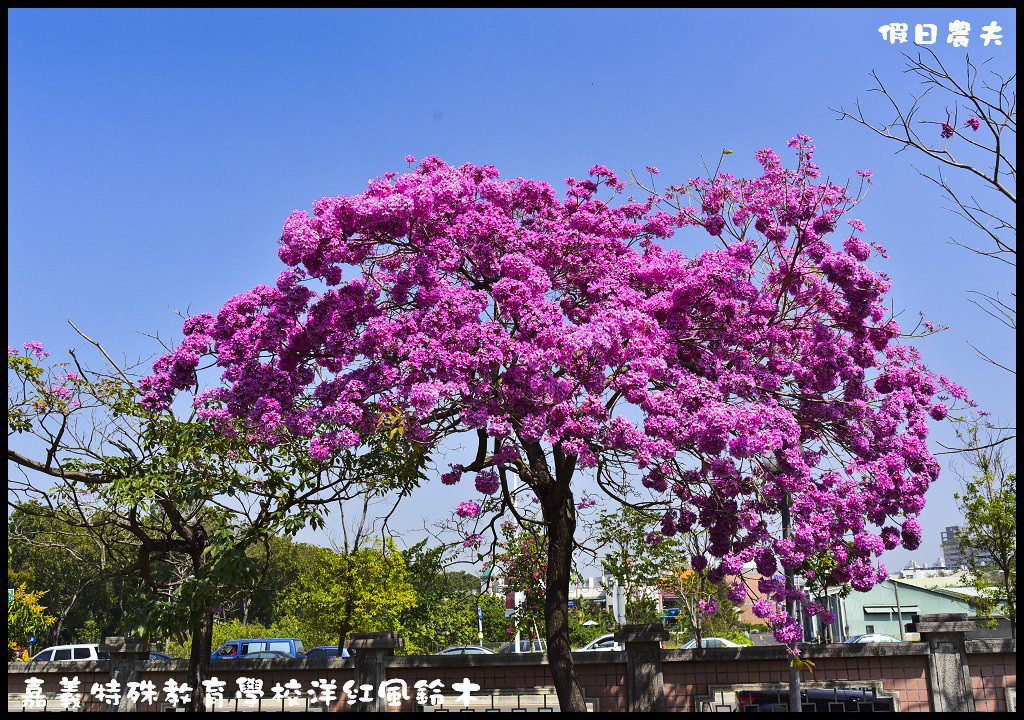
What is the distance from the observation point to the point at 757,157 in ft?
38.8

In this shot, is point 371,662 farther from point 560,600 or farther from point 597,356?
point 597,356

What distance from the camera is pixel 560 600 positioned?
38.7 feet

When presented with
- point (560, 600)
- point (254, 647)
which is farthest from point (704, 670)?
point (254, 647)

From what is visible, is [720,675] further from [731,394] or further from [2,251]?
[2,251]

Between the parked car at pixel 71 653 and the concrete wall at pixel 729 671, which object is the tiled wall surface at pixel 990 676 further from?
the parked car at pixel 71 653

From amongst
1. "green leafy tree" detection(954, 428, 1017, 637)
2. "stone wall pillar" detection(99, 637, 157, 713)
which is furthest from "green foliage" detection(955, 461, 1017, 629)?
"stone wall pillar" detection(99, 637, 157, 713)

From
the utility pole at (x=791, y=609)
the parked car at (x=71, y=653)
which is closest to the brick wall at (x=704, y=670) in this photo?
the utility pole at (x=791, y=609)

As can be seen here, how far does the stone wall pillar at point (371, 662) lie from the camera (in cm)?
1304

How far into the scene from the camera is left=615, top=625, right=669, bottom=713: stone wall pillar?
12406 millimetres

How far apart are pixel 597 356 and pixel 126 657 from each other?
10.7 m

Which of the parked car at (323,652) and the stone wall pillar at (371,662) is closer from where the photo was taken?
the stone wall pillar at (371,662)

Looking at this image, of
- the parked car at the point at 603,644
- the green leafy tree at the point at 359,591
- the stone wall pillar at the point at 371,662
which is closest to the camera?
the stone wall pillar at the point at 371,662

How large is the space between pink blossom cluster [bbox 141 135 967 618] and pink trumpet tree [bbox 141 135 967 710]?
0.09 ft

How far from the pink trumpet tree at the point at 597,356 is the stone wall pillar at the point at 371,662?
2.99 m
